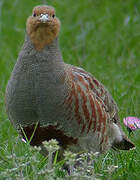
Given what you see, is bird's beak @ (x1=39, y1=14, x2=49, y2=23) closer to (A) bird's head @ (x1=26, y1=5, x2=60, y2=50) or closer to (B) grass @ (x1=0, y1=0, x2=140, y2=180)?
(A) bird's head @ (x1=26, y1=5, x2=60, y2=50)

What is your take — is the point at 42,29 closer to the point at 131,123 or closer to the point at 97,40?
the point at 131,123

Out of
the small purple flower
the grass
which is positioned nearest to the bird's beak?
the small purple flower

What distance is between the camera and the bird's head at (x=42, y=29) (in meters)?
4.55

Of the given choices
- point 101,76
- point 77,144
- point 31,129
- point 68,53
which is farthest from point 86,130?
point 68,53

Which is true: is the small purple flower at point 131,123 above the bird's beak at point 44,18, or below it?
below

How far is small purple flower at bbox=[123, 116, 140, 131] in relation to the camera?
205 inches

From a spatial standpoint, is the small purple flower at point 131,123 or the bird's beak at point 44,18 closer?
the bird's beak at point 44,18

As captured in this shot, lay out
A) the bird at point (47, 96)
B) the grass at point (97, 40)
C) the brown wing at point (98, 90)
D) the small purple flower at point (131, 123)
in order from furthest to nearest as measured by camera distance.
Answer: the grass at point (97, 40) → the small purple flower at point (131, 123) → the brown wing at point (98, 90) → the bird at point (47, 96)

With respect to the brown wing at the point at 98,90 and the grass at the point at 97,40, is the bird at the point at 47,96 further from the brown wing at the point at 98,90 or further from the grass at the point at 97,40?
the grass at the point at 97,40

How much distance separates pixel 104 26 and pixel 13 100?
13.9 ft

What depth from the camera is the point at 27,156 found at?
13.7 ft

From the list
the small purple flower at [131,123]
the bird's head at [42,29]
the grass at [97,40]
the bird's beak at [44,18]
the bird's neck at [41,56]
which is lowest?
the small purple flower at [131,123]

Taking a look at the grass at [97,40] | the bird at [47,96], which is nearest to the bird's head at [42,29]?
the bird at [47,96]

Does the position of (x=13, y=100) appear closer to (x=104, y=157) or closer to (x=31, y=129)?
(x=31, y=129)
